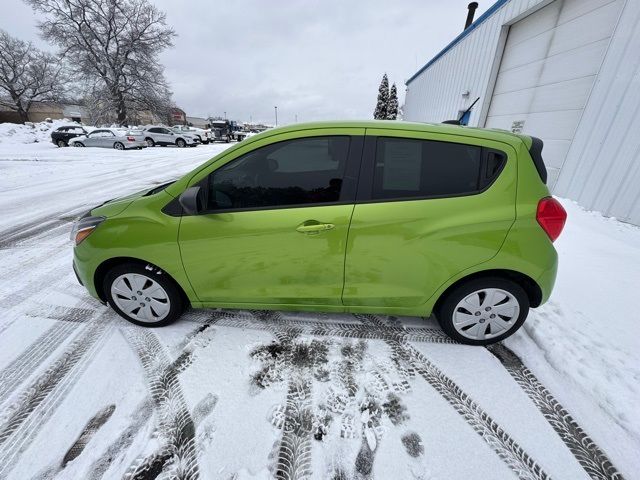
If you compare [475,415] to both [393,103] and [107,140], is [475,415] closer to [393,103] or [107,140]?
[107,140]

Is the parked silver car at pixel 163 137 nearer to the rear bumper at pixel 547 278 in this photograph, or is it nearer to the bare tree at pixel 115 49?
the bare tree at pixel 115 49

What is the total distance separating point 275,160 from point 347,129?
0.56 m

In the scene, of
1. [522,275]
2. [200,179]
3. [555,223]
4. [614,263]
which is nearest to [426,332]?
[522,275]

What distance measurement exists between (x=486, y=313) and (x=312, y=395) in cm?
145

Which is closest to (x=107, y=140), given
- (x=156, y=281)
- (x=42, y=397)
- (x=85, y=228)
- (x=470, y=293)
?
(x=85, y=228)

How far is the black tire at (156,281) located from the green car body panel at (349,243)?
9 cm

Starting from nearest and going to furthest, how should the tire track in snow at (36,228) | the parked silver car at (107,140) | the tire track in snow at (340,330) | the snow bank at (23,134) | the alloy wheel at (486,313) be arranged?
the alloy wheel at (486,313)
the tire track in snow at (340,330)
the tire track in snow at (36,228)
the parked silver car at (107,140)
the snow bank at (23,134)

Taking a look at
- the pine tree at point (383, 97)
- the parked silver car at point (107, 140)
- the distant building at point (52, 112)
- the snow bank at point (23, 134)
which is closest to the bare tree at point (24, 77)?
the distant building at point (52, 112)

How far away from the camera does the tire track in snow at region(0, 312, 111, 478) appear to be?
1.63 metres

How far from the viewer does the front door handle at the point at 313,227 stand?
1.95 m

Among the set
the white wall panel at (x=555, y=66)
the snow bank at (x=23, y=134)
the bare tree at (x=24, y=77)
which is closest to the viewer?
the white wall panel at (x=555, y=66)

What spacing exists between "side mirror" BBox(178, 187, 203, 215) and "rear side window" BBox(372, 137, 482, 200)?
1.25 meters

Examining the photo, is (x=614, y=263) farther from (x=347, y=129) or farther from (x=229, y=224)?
(x=229, y=224)

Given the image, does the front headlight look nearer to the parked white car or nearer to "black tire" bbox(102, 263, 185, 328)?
"black tire" bbox(102, 263, 185, 328)
